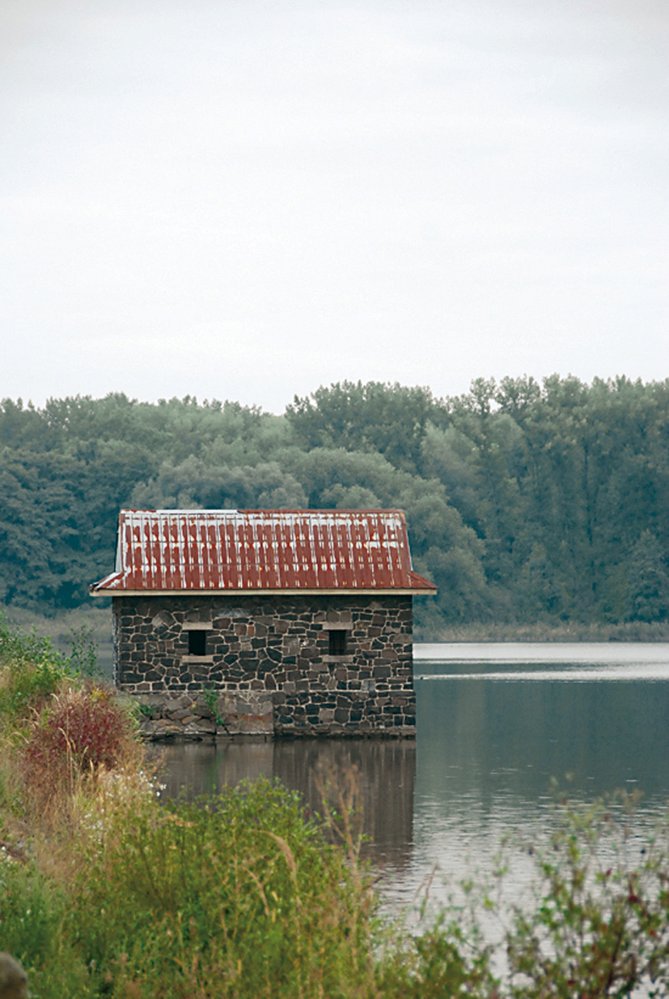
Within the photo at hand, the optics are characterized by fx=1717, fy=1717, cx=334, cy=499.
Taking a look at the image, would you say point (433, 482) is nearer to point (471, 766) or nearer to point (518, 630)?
point (518, 630)

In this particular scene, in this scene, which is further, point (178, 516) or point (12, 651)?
point (178, 516)

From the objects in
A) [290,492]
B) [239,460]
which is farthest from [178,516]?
[239,460]


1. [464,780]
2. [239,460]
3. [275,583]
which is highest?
[239,460]

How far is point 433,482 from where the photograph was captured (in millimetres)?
96062

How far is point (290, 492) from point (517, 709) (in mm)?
50589

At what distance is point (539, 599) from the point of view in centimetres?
9712

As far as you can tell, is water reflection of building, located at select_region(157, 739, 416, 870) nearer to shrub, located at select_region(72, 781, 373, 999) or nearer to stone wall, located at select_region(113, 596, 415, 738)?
stone wall, located at select_region(113, 596, 415, 738)

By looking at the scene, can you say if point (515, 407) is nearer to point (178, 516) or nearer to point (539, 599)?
point (539, 599)

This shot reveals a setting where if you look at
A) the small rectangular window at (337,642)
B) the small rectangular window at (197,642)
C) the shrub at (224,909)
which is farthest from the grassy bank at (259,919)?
the small rectangular window at (337,642)

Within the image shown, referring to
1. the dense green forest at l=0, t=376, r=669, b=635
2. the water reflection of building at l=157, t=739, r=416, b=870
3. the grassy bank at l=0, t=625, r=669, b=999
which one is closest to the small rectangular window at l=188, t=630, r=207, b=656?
the water reflection of building at l=157, t=739, r=416, b=870

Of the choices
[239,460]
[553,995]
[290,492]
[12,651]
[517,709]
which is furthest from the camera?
[239,460]

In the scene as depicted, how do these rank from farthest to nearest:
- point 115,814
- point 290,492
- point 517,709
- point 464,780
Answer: point 290,492
point 517,709
point 464,780
point 115,814

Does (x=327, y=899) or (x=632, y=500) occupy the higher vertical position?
(x=632, y=500)

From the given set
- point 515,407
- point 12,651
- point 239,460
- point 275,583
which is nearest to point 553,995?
point 12,651
